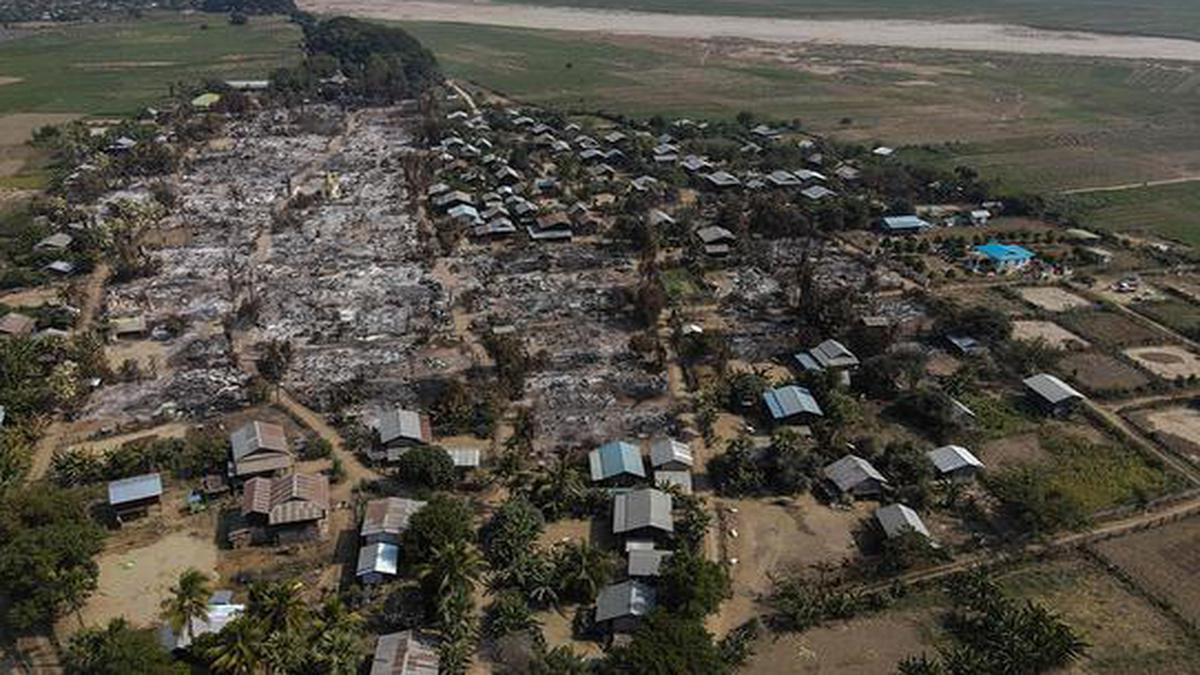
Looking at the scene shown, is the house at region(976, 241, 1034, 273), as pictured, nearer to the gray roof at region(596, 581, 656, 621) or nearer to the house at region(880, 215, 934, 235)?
the house at region(880, 215, 934, 235)

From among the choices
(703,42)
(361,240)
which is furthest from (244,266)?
(703,42)

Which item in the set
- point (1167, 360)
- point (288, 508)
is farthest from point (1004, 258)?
point (288, 508)

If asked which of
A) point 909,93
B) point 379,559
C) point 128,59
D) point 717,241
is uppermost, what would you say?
point 909,93

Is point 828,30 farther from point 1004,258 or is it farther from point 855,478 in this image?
point 855,478

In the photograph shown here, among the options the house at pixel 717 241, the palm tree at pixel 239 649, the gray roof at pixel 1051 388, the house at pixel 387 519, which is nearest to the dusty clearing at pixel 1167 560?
the gray roof at pixel 1051 388

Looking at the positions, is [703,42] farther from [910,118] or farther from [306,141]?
[306,141]

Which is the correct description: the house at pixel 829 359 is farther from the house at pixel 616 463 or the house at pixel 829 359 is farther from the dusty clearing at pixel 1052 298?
the dusty clearing at pixel 1052 298

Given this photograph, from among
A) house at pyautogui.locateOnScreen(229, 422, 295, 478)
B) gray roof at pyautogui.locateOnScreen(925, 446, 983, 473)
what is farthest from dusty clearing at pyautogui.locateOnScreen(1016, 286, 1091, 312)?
house at pyautogui.locateOnScreen(229, 422, 295, 478)
